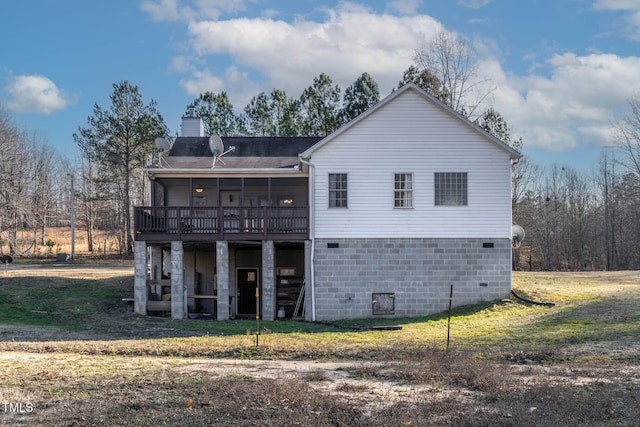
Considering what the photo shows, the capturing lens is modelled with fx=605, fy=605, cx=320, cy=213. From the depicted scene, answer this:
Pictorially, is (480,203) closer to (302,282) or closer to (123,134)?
(302,282)

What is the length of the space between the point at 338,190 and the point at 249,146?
7428 mm

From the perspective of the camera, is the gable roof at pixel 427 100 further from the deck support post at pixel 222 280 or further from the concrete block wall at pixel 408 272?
the deck support post at pixel 222 280

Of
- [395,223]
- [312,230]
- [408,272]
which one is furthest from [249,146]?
[408,272]

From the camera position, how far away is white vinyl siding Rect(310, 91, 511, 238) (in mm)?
21922

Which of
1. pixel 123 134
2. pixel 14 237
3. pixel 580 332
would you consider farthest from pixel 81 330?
pixel 14 237

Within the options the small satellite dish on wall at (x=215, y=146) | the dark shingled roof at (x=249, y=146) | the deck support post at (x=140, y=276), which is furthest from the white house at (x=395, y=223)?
the dark shingled roof at (x=249, y=146)

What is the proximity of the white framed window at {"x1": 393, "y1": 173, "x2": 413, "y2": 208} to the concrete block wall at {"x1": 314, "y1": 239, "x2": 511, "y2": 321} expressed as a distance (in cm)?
134

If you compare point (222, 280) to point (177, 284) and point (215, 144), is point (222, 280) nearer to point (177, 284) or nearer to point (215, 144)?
point (177, 284)

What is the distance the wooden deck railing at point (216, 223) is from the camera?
22094 millimetres

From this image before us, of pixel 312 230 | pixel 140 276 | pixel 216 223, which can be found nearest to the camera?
pixel 140 276

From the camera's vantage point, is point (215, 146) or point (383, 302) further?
point (215, 146)

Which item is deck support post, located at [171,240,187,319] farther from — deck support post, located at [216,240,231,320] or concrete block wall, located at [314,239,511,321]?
concrete block wall, located at [314,239,511,321]

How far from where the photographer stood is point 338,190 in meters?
22.0

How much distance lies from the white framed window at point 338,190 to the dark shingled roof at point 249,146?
535 cm
